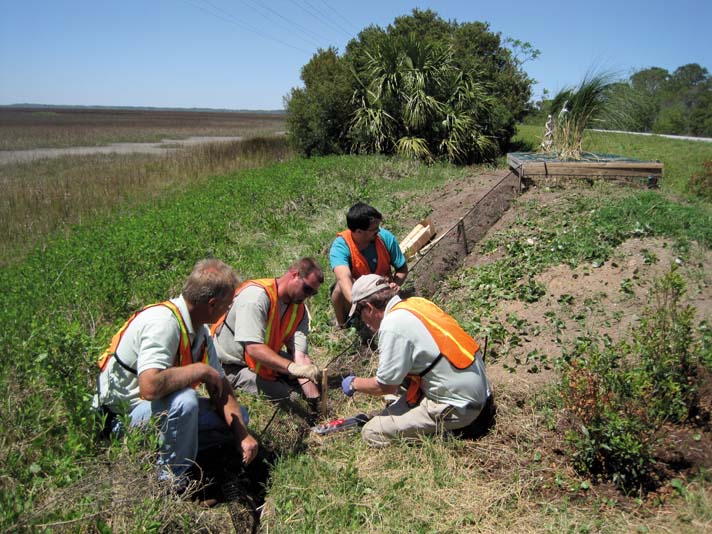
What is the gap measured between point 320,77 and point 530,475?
17151 millimetres

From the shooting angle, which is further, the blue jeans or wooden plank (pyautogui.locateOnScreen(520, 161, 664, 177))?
wooden plank (pyautogui.locateOnScreen(520, 161, 664, 177))

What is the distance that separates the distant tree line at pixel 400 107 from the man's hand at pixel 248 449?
12331 mm

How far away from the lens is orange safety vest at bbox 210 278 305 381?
3867mm

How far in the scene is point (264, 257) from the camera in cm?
773

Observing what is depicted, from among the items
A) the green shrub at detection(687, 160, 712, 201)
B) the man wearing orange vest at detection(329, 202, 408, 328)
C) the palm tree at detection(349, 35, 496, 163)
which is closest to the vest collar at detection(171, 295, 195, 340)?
the man wearing orange vest at detection(329, 202, 408, 328)

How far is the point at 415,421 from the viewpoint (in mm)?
3379

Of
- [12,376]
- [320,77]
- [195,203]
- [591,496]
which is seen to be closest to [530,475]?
[591,496]

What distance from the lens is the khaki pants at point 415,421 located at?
10.8 ft

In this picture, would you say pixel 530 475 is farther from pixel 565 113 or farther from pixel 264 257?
pixel 565 113

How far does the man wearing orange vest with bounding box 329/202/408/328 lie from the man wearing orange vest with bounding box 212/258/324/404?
0.75 meters

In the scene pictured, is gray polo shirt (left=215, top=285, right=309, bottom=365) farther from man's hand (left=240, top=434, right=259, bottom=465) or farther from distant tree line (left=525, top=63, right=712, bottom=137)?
distant tree line (left=525, top=63, right=712, bottom=137)

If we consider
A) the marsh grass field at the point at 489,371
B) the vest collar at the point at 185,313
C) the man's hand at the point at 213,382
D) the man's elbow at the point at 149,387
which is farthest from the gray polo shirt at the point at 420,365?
the man's elbow at the point at 149,387

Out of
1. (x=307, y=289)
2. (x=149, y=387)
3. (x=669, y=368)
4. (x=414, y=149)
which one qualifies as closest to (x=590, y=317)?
(x=669, y=368)

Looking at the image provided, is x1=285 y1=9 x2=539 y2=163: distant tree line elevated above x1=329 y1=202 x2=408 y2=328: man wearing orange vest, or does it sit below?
above
